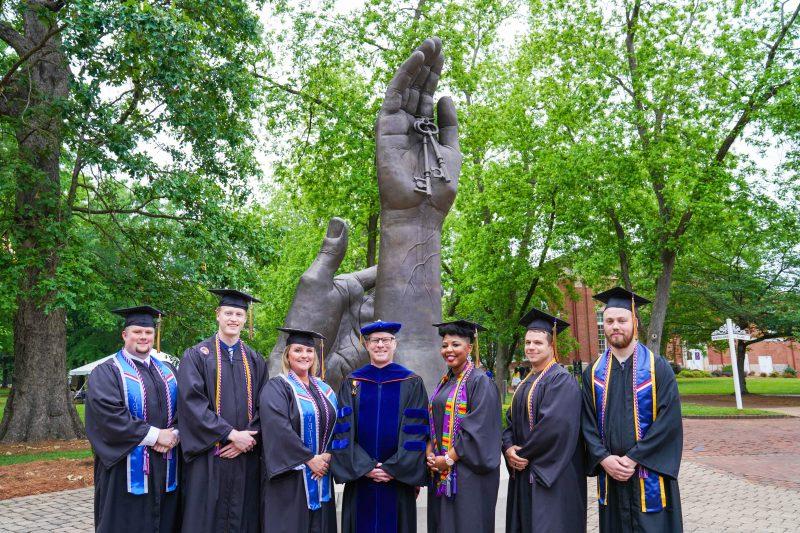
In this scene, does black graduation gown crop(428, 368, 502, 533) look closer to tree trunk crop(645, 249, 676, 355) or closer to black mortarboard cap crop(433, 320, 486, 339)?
black mortarboard cap crop(433, 320, 486, 339)

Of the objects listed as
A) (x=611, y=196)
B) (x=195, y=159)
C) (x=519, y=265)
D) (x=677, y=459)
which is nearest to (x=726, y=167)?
(x=611, y=196)

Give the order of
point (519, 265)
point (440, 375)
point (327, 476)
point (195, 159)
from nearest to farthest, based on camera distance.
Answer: point (327, 476)
point (440, 375)
point (195, 159)
point (519, 265)

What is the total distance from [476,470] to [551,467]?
49cm

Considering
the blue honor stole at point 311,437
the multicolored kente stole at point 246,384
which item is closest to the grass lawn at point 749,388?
the blue honor stole at point 311,437

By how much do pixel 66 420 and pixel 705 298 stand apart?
24322 millimetres

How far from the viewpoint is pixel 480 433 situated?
4.02 m

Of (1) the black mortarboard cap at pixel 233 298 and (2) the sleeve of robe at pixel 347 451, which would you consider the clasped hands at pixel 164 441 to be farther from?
(2) the sleeve of robe at pixel 347 451

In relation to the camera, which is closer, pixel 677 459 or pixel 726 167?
pixel 677 459

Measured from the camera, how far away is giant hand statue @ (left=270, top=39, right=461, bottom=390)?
A: 6.18 m

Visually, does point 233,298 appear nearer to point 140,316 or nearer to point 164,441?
point 140,316

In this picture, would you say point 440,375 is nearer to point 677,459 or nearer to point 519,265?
point 677,459

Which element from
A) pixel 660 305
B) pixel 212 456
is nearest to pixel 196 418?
pixel 212 456

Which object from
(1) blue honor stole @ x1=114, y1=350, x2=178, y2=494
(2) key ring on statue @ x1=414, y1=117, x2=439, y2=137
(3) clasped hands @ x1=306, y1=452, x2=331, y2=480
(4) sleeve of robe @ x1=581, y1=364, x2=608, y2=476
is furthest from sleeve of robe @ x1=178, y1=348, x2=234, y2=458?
(2) key ring on statue @ x1=414, y1=117, x2=439, y2=137

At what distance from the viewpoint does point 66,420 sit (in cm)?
1356
